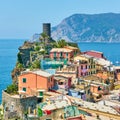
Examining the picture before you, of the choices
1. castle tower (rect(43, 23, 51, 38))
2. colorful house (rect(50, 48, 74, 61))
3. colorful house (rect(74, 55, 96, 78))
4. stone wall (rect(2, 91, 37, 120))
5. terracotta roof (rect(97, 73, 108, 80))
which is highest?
castle tower (rect(43, 23, 51, 38))

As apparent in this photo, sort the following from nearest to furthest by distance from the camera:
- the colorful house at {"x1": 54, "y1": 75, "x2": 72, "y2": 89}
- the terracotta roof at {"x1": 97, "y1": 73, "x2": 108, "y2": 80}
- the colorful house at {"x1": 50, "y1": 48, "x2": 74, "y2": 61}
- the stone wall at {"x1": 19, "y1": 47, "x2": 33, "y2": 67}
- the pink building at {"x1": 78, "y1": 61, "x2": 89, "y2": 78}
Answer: the colorful house at {"x1": 54, "y1": 75, "x2": 72, "y2": 89}, the pink building at {"x1": 78, "y1": 61, "x2": 89, "y2": 78}, the terracotta roof at {"x1": 97, "y1": 73, "x2": 108, "y2": 80}, the colorful house at {"x1": 50, "y1": 48, "x2": 74, "y2": 61}, the stone wall at {"x1": 19, "y1": 47, "x2": 33, "y2": 67}

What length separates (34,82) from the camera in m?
50.0

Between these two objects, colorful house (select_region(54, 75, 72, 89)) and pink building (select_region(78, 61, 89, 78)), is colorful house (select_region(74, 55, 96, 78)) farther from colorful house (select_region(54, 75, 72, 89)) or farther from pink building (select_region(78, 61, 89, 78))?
colorful house (select_region(54, 75, 72, 89))

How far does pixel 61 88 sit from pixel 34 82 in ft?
13.3

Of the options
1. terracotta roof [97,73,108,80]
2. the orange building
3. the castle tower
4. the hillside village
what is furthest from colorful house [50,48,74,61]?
the castle tower

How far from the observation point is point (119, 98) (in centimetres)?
4981

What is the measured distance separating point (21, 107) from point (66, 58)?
27.2 m

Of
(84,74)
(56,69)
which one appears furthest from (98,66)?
(56,69)

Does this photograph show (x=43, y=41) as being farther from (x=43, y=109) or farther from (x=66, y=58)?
(x=43, y=109)

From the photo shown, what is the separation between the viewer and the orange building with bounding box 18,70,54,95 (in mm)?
49656

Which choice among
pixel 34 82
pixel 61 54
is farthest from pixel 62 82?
pixel 61 54

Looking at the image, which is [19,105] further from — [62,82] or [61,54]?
[61,54]

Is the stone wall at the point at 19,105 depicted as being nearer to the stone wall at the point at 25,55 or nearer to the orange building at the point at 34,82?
the orange building at the point at 34,82

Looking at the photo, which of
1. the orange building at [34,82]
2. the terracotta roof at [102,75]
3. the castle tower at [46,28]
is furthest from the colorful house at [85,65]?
the castle tower at [46,28]
